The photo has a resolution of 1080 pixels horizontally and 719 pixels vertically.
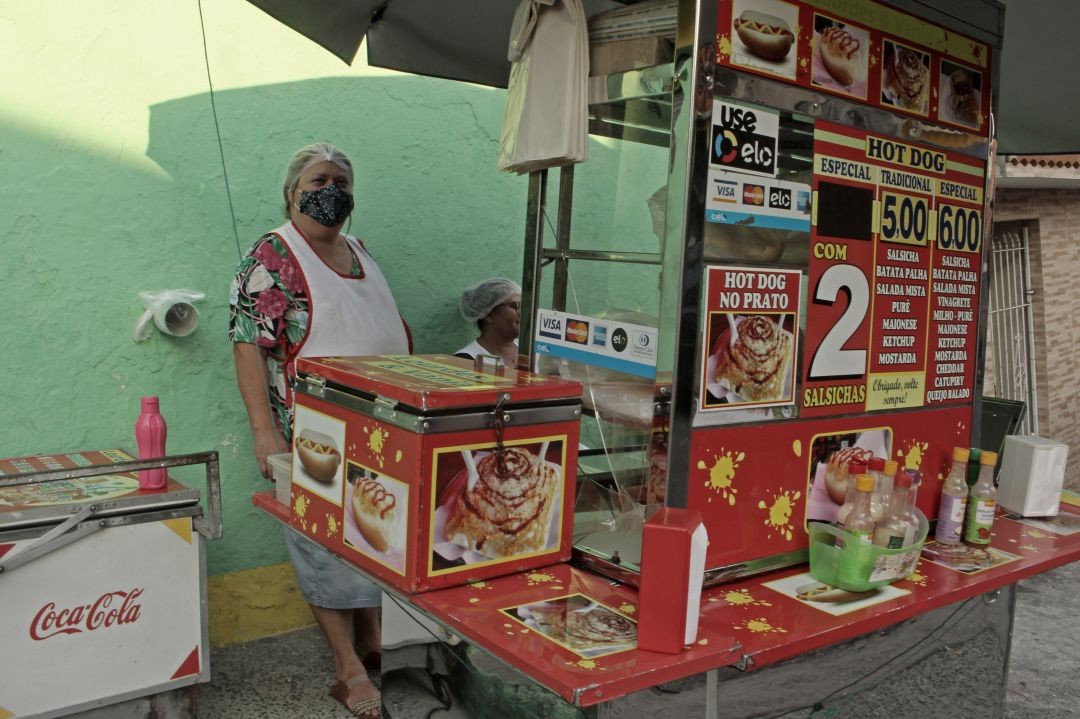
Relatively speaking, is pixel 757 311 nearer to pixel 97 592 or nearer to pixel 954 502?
pixel 954 502

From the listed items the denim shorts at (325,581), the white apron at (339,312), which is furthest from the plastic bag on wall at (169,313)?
the denim shorts at (325,581)

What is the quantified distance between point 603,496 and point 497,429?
22.4 inches

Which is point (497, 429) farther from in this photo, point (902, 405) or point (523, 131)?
point (902, 405)

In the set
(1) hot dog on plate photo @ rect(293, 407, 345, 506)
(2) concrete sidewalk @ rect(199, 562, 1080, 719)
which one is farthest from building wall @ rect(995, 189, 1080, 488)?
(1) hot dog on plate photo @ rect(293, 407, 345, 506)

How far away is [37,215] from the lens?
11.6 feet

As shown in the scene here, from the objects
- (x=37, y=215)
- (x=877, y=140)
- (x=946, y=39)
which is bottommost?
(x=37, y=215)

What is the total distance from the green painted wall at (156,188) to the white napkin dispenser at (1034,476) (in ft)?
9.65

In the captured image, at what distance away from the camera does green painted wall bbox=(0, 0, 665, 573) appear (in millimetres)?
3531

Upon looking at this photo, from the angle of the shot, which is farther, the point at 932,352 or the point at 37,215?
the point at 37,215

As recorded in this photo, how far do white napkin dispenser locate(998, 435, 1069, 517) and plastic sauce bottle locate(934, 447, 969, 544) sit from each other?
20.0 inches

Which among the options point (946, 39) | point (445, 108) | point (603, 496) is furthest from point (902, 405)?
point (445, 108)

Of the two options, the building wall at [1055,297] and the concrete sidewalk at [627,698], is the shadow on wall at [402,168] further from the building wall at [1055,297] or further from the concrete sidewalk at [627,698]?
the building wall at [1055,297]

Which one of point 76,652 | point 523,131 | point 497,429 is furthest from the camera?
point 76,652

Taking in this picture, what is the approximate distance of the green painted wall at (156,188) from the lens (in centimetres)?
353
